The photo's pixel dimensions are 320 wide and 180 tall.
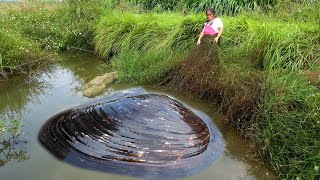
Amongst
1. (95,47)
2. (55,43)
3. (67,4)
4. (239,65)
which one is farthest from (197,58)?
(67,4)

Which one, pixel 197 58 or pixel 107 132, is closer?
pixel 107 132

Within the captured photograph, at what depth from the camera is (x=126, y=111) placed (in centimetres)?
540

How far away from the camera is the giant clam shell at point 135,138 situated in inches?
179

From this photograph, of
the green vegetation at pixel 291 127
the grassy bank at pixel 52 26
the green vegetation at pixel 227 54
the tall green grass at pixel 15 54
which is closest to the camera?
the green vegetation at pixel 291 127

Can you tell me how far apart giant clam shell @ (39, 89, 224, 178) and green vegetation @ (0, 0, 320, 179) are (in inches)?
30.7

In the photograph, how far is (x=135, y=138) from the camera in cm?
488

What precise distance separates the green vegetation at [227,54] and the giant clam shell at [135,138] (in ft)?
2.56

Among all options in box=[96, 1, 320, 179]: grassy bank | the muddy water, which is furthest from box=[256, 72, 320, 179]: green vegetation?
the muddy water

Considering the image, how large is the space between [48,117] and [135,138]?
1.91 metres

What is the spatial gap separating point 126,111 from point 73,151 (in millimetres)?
1033

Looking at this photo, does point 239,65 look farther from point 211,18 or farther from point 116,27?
point 116,27

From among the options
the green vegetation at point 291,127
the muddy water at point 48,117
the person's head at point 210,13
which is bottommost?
the muddy water at point 48,117

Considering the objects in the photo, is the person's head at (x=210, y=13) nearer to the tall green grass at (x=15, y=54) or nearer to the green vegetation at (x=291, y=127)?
the green vegetation at (x=291, y=127)

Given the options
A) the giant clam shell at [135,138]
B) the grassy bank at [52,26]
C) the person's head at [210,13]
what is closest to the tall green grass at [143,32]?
the grassy bank at [52,26]
